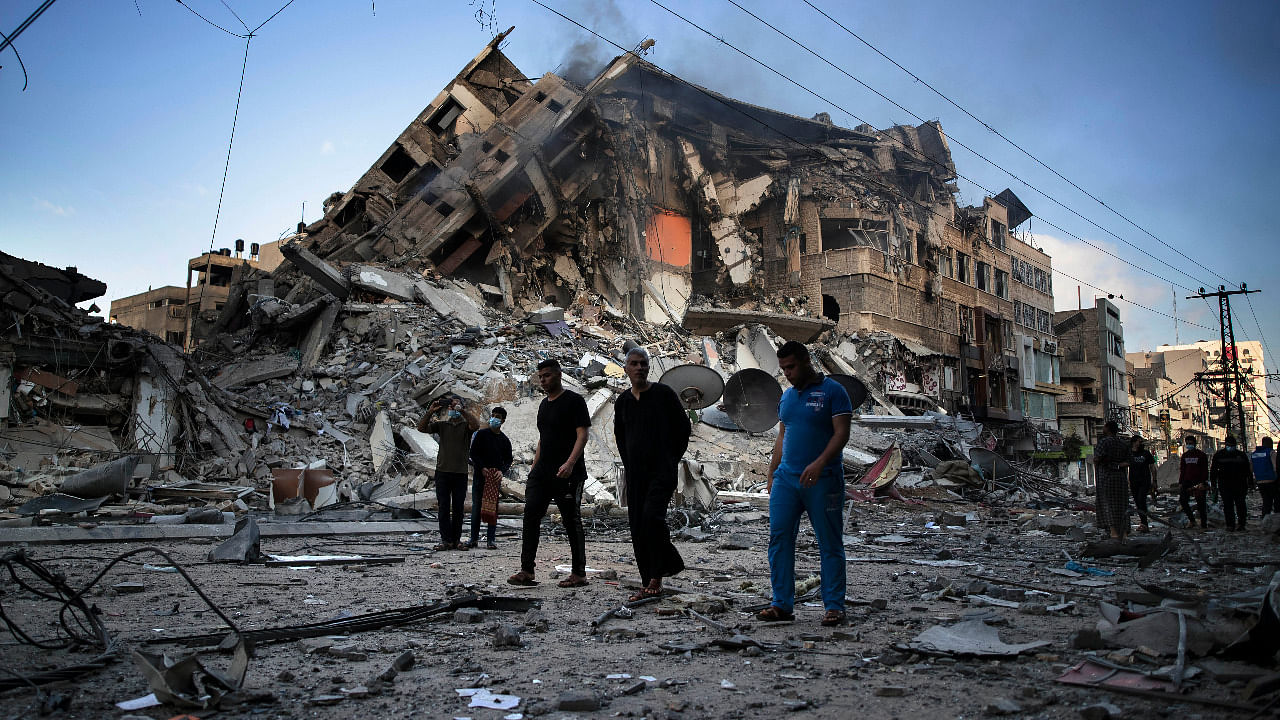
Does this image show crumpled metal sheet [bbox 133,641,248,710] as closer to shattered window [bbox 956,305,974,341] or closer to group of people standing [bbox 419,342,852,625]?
group of people standing [bbox 419,342,852,625]

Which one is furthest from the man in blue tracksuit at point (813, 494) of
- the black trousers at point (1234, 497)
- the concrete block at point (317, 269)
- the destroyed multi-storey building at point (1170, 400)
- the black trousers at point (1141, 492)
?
the destroyed multi-storey building at point (1170, 400)

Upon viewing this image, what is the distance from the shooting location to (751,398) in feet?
47.1

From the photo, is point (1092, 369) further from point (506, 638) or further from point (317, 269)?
point (506, 638)

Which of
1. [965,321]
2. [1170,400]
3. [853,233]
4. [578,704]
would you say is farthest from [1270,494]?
[1170,400]

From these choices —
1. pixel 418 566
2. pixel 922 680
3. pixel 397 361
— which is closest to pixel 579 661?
pixel 922 680

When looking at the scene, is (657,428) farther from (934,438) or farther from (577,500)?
(934,438)

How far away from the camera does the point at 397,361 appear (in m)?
16.9

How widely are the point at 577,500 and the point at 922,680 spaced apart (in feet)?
9.79

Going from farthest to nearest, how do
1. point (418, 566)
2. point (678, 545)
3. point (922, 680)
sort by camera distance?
point (678, 545), point (418, 566), point (922, 680)

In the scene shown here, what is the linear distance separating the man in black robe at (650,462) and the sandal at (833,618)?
3.49ft

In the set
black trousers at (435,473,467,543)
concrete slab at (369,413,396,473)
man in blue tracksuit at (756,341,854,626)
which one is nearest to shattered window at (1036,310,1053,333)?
concrete slab at (369,413,396,473)

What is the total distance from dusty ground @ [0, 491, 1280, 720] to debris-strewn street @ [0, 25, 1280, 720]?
0.02 meters

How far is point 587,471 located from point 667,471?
858cm

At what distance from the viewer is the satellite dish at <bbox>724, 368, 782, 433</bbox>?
14227mm
